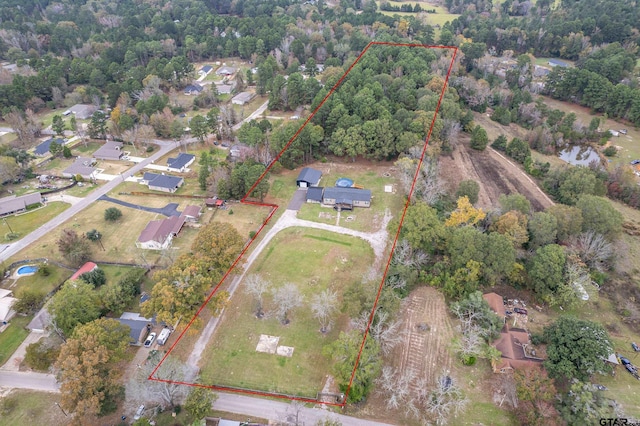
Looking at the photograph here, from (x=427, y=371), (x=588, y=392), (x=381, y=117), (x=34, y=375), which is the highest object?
(x=381, y=117)

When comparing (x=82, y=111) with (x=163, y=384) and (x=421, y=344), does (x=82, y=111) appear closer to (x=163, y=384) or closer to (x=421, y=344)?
(x=163, y=384)

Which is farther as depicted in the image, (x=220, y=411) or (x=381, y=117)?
(x=381, y=117)

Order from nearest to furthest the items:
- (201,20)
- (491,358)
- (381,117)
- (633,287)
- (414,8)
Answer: (491,358) < (633,287) < (381,117) < (201,20) < (414,8)

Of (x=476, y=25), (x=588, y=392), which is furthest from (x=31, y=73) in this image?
(x=476, y=25)

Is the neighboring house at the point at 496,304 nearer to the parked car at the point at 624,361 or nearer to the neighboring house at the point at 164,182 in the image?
the parked car at the point at 624,361

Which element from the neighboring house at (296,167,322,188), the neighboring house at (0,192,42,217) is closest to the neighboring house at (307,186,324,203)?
the neighboring house at (296,167,322,188)

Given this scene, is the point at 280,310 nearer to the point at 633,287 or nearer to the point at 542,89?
the point at 633,287
